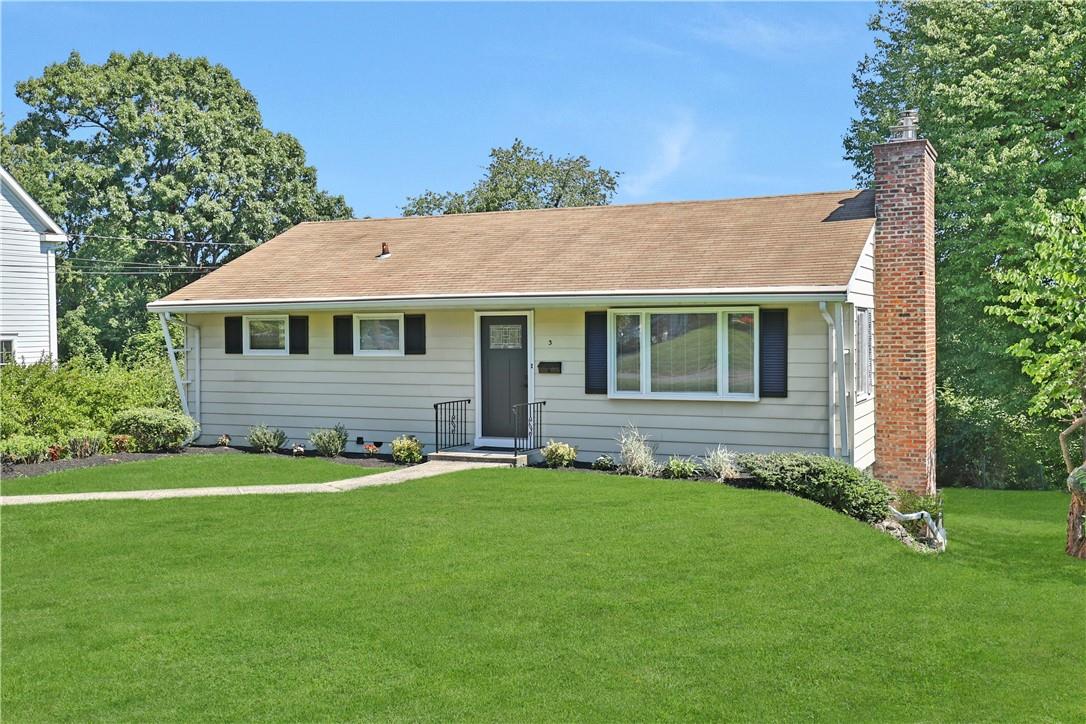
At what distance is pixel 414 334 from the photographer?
50.6ft

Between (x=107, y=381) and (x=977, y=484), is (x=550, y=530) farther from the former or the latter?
(x=977, y=484)

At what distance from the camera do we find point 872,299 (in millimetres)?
14039

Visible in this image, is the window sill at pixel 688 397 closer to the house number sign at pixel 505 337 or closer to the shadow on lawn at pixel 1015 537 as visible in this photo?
the house number sign at pixel 505 337

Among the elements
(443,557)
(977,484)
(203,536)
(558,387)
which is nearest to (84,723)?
(443,557)

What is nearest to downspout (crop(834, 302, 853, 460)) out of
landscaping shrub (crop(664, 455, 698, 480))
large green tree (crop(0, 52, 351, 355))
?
landscaping shrub (crop(664, 455, 698, 480))

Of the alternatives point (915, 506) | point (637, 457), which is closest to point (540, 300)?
point (637, 457)

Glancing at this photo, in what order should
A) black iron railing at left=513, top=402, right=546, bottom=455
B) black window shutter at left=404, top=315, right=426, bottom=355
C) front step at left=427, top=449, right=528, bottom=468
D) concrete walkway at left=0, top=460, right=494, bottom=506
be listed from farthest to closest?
black window shutter at left=404, top=315, right=426, bottom=355 < black iron railing at left=513, top=402, right=546, bottom=455 < front step at left=427, top=449, right=528, bottom=468 < concrete walkway at left=0, top=460, right=494, bottom=506

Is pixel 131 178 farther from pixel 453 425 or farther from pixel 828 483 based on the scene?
pixel 828 483

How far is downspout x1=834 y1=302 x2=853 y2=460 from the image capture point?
39.6ft

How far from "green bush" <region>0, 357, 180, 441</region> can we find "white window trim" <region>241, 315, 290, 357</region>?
217 centimetres

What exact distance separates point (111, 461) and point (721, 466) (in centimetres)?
942

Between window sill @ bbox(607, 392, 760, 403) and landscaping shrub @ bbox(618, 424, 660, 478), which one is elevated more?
window sill @ bbox(607, 392, 760, 403)

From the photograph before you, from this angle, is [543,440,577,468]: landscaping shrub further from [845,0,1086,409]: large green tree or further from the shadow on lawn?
[845,0,1086,409]: large green tree

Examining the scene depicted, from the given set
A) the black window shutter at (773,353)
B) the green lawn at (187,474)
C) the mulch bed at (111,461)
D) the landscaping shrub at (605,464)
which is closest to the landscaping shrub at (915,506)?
the black window shutter at (773,353)
